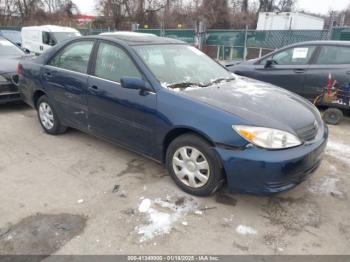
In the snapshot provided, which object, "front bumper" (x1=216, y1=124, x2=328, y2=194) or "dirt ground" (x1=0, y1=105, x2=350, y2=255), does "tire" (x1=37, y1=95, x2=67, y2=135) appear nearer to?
"dirt ground" (x1=0, y1=105, x2=350, y2=255)

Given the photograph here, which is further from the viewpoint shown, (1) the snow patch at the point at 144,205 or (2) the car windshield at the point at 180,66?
(2) the car windshield at the point at 180,66

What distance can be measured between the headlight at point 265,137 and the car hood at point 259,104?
6cm

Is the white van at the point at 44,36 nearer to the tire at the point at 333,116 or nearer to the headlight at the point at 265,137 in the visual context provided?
Answer: the tire at the point at 333,116

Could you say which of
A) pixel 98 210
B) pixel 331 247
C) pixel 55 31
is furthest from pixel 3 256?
pixel 55 31

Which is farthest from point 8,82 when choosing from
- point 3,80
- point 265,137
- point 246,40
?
point 246,40

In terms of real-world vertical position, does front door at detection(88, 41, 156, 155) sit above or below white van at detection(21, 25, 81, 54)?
below

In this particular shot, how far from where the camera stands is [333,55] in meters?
6.40

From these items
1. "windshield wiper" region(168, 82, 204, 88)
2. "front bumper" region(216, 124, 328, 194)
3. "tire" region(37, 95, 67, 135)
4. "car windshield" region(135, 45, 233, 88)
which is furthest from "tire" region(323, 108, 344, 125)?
"tire" region(37, 95, 67, 135)

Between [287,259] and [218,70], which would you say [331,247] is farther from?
[218,70]

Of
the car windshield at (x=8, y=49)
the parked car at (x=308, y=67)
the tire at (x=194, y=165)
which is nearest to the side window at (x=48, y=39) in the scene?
the car windshield at (x=8, y=49)

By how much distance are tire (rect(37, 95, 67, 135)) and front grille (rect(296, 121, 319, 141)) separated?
3441mm

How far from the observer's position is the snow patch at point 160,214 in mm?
2813

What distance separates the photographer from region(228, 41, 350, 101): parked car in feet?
20.5

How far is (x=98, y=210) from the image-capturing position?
312cm
